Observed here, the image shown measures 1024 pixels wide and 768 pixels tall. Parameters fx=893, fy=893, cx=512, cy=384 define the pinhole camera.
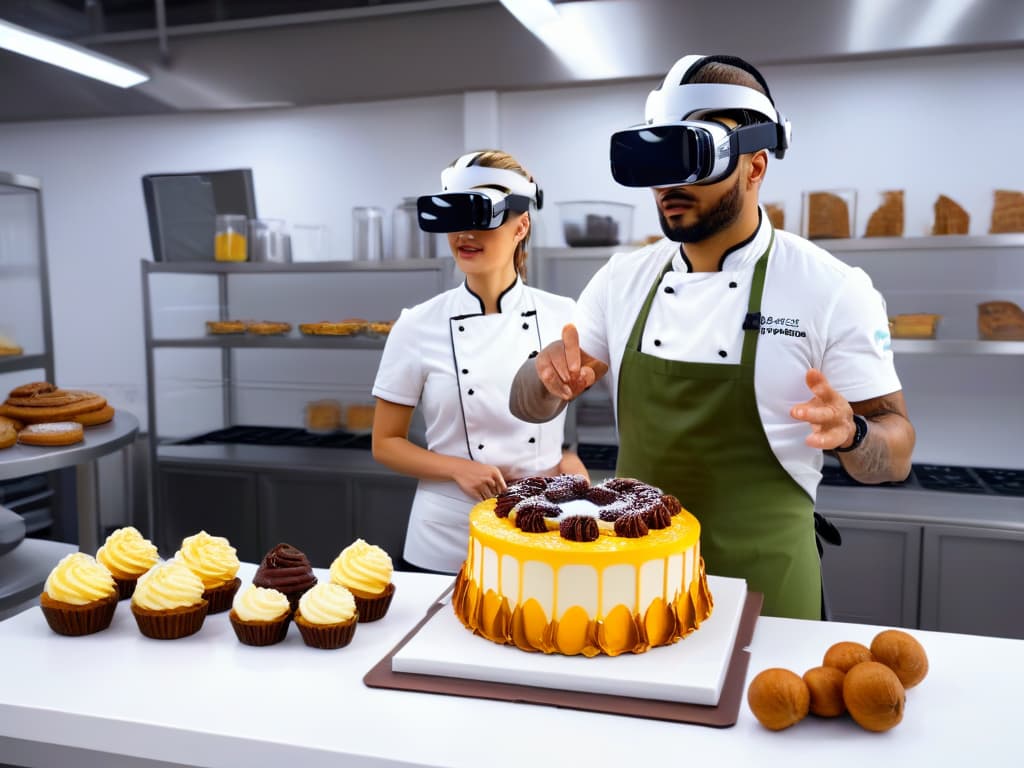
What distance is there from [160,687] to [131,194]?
162 inches

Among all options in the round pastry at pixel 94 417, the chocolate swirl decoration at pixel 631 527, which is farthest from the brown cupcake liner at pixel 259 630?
the round pastry at pixel 94 417

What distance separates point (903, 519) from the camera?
3021 millimetres

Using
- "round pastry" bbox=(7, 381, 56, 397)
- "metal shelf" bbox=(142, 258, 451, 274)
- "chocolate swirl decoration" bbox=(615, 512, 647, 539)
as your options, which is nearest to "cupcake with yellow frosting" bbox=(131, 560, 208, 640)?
"chocolate swirl decoration" bbox=(615, 512, 647, 539)

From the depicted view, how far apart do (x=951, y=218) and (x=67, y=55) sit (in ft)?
11.4

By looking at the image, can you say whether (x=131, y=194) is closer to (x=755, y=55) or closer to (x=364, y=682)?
(x=755, y=55)

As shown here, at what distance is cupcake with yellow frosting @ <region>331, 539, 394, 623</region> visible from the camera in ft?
4.64

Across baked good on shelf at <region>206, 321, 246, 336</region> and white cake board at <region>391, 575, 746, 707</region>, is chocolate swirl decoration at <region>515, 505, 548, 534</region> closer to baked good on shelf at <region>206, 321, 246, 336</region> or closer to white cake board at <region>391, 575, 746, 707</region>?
white cake board at <region>391, 575, 746, 707</region>

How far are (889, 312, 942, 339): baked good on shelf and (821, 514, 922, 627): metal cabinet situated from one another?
66 centimetres

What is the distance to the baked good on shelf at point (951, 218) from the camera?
3084 mm

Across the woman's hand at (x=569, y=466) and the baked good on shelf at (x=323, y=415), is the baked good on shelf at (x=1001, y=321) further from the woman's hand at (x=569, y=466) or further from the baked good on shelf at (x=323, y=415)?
the baked good on shelf at (x=323, y=415)

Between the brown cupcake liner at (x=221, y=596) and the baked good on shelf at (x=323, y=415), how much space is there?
2.65m

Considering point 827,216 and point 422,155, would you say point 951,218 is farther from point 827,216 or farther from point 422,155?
point 422,155

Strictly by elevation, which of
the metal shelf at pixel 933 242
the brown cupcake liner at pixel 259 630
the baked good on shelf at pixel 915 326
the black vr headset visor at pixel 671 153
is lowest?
the brown cupcake liner at pixel 259 630

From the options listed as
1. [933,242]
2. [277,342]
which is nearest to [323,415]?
[277,342]
